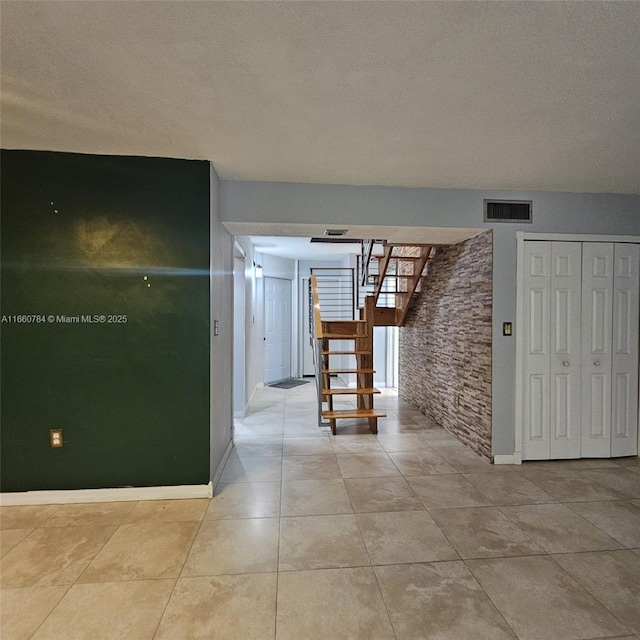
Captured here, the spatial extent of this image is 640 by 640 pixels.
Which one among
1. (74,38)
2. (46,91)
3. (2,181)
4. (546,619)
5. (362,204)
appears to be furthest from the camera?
(362,204)

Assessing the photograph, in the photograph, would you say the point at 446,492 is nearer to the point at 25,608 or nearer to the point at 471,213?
the point at 471,213

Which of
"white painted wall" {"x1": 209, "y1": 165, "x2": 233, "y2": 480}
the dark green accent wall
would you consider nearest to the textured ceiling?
the dark green accent wall

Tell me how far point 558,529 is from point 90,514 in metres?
3.04

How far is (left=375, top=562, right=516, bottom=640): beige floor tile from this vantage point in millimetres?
1572

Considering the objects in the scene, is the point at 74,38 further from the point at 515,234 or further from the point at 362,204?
the point at 515,234

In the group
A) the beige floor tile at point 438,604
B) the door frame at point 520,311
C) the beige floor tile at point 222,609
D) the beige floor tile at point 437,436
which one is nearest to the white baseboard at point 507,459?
the door frame at point 520,311

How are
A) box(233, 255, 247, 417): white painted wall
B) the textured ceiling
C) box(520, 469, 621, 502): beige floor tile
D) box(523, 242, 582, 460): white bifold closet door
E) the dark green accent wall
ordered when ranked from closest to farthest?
the textured ceiling → the dark green accent wall → box(520, 469, 621, 502): beige floor tile → box(523, 242, 582, 460): white bifold closet door → box(233, 255, 247, 417): white painted wall

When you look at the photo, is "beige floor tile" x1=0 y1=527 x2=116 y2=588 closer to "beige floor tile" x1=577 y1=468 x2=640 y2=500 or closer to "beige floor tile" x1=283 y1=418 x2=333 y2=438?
"beige floor tile" x1=283 y1=418 x2=333 y2=438

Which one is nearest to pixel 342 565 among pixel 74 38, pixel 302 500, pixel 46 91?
pixel 302 500

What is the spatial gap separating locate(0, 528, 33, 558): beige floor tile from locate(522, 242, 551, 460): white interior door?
3.83 metres

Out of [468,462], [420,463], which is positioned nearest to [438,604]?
[420,463]

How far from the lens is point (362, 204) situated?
325 centimetres

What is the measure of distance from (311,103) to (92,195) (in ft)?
5.69

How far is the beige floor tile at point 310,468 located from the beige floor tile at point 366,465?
0.07 metres
